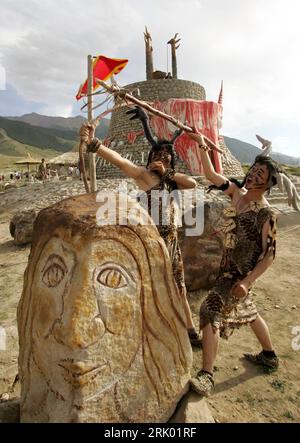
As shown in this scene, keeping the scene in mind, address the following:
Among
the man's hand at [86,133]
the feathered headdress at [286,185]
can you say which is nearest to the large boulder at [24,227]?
the man's hand at [86,133]

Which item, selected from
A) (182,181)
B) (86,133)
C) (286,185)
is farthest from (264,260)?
(86,133)

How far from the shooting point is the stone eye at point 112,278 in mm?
1690

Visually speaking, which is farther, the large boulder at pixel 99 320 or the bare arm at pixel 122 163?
the bare arm at pixel 122 163

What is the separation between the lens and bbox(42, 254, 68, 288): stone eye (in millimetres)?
1729

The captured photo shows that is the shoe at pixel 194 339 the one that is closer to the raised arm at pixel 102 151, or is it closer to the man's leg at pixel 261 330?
the man's leg at pixel 261 330

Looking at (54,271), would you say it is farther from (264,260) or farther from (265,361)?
(265,361)

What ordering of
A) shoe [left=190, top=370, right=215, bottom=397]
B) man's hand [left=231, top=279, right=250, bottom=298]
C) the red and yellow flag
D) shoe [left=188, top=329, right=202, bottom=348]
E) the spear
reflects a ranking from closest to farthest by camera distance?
shoe [left=190, top=370, right=215, bottom=397]
man's hand [left=231, top=279, right=250, bottom=298]
the spear
shoe [left=188, top=329, right=202, bottom=348]
the red and yellow flag

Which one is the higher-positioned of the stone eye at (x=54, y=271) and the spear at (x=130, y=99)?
the spear at (x=130, y=99)

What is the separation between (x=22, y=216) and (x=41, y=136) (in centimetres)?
13304

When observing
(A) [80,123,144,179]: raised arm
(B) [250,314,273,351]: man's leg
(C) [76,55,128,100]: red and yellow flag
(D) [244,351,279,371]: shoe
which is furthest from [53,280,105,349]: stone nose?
(C) [76,55,128,100]: red and yellow flag

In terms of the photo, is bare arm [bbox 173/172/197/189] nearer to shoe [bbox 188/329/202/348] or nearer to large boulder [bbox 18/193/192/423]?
large boulder [bbox 18/193/192/423]

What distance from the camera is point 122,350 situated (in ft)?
5.68

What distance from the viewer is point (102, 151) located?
8.38 ft

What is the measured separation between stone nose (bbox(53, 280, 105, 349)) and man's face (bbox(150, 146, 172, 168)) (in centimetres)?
148
